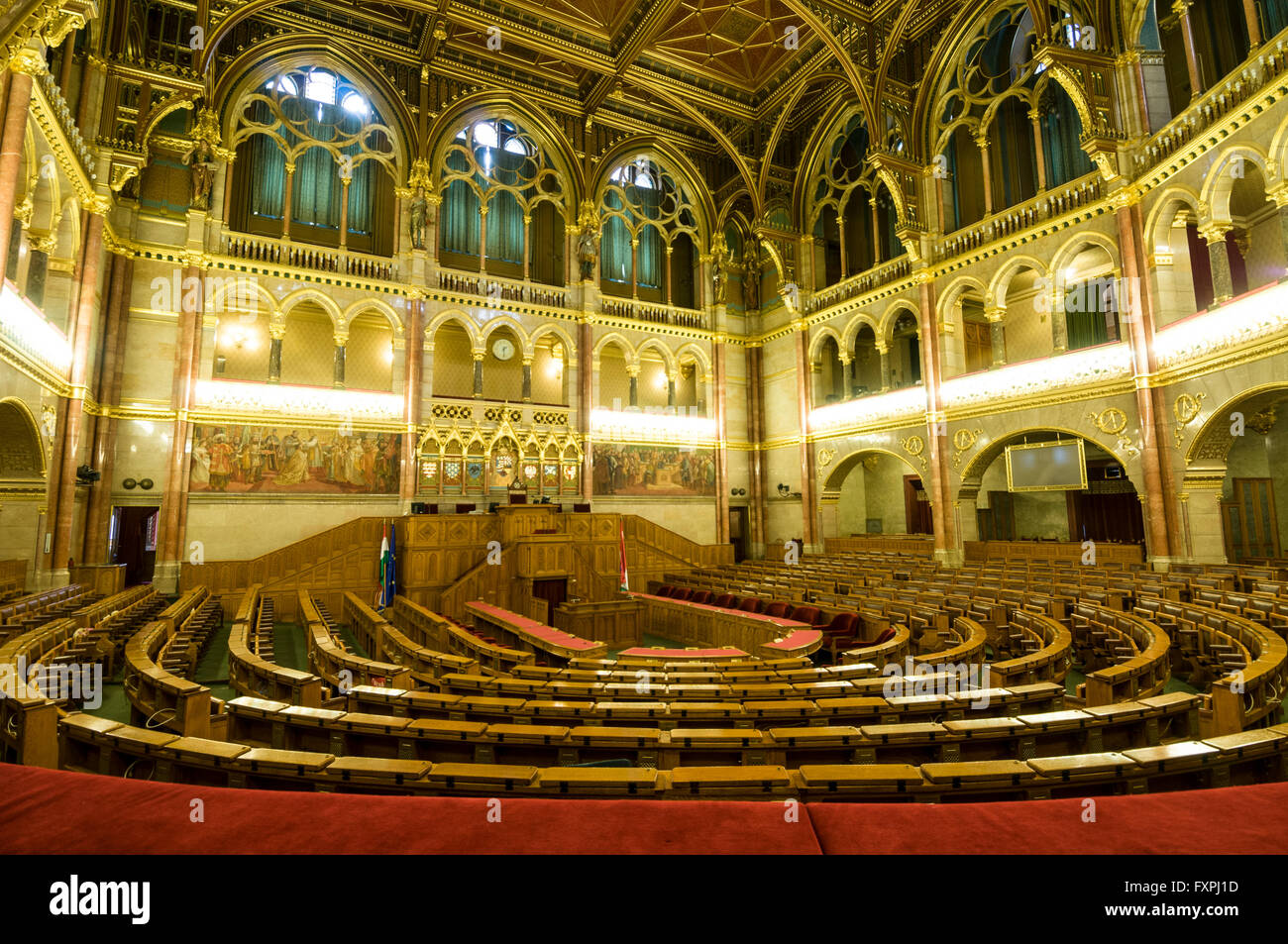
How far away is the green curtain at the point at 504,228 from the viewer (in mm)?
20281

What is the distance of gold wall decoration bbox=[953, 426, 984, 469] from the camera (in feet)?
52.4

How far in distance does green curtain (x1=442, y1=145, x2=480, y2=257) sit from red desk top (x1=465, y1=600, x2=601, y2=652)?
12.4 meters

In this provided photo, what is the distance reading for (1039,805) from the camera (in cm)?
221

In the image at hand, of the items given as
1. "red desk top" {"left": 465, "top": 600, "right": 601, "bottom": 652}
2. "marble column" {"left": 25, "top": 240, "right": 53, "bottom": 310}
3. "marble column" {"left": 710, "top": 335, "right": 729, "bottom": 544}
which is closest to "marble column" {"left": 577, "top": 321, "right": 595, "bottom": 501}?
"marble column" {"left": 710, "top": 335, "right": 729, "bottom": 544}

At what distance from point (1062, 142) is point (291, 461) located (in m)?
20.9

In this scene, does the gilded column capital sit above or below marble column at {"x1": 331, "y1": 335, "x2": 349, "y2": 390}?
above

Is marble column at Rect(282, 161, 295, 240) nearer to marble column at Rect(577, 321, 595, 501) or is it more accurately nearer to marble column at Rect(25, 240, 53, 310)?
marble column at Rect(25, 240, 53, 310)

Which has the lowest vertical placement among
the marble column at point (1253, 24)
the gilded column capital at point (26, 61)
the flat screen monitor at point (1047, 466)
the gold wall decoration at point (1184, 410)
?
the flat screen monitor at point (1047, 466)

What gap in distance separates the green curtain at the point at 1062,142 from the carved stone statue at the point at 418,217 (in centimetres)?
1646

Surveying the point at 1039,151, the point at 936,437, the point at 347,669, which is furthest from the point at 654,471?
the point at 347,669

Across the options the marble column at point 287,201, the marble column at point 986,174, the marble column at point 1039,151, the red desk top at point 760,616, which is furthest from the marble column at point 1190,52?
the marble column at point 287,201

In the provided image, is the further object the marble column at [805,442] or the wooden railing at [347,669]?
the marble column at [805,442]

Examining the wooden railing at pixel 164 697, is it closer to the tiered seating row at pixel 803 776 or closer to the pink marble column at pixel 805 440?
the tiered seating row at pixel 803 776
